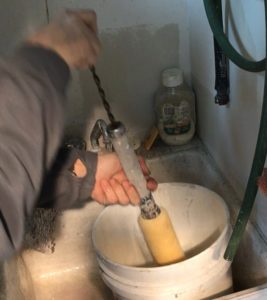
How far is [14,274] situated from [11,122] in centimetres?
52

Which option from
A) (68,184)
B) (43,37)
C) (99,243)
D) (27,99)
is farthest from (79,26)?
(99,243)

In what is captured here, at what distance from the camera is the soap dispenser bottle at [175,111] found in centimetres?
115

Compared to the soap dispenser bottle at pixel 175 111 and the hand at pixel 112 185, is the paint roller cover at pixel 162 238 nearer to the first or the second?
the hand at pixel 112 185

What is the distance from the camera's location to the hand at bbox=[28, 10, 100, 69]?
0.59 meters

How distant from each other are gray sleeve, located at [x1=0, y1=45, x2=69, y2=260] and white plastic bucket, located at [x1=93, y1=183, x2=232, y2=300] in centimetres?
31

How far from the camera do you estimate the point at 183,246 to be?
1.01 meters

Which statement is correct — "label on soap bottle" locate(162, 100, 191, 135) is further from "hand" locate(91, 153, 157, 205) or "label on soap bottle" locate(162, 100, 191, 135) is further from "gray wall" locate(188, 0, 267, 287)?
"hand" locate(91, 153, 157, 205)

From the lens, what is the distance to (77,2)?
3.43 feet

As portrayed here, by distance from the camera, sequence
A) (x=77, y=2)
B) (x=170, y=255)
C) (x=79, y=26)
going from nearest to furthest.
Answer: (x=79, y=26) → (x=170, y=255) → (x=77, y=2)

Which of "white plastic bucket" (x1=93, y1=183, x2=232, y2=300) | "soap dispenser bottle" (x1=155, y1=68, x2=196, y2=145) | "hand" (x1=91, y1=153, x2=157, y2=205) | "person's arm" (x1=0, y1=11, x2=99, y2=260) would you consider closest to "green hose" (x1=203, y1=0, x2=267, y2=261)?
"white plastic bucket" (x1=93, y1=183, x2=232, y2=300)

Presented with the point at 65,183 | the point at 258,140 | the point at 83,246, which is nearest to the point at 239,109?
the point at 258,140

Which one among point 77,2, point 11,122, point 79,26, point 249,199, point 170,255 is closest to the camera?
point 11,122

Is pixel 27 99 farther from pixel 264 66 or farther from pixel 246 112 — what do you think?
pixel 246 112

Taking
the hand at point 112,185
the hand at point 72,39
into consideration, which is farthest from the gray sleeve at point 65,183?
the hand at point 72,39
